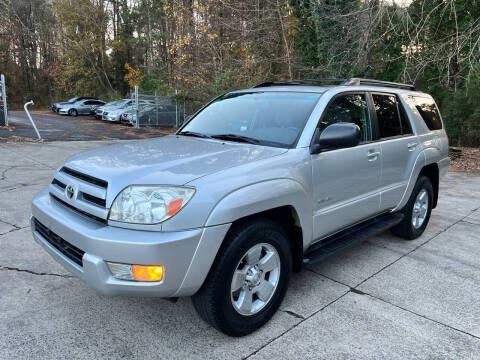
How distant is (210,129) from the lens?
379 centimetres

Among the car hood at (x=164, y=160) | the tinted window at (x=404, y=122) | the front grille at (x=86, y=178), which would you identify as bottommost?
the front grille at (x=86, y=178)

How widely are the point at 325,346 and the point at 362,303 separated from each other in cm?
73

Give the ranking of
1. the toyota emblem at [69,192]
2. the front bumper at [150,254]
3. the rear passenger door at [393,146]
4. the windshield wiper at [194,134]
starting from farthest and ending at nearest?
the rear passenger door at [393,146] < the windshield wiper at [194,134] < the toyota emblem at [69,192] < the front bumper at [150,254]

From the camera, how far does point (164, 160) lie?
2.79 meters

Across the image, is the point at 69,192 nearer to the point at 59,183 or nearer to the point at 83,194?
the point at 83,194

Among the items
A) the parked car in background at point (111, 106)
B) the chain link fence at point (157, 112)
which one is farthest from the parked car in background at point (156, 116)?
the parked car in background at point (111, 106)

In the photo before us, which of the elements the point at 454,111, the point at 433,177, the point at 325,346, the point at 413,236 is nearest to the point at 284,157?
the point at 325,346

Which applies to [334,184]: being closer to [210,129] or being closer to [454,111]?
[210,129]

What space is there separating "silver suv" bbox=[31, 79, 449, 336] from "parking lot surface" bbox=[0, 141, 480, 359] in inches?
11.8

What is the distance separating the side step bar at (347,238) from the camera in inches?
127

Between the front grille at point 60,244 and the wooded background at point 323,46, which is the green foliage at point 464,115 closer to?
the wooded background at point 323,46

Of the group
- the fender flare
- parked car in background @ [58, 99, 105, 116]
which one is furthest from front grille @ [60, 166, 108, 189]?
parked car in background @ [58, 99, 105, 116]

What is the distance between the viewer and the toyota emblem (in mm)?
2754

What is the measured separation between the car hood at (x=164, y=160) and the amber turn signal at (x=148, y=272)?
50 cm
